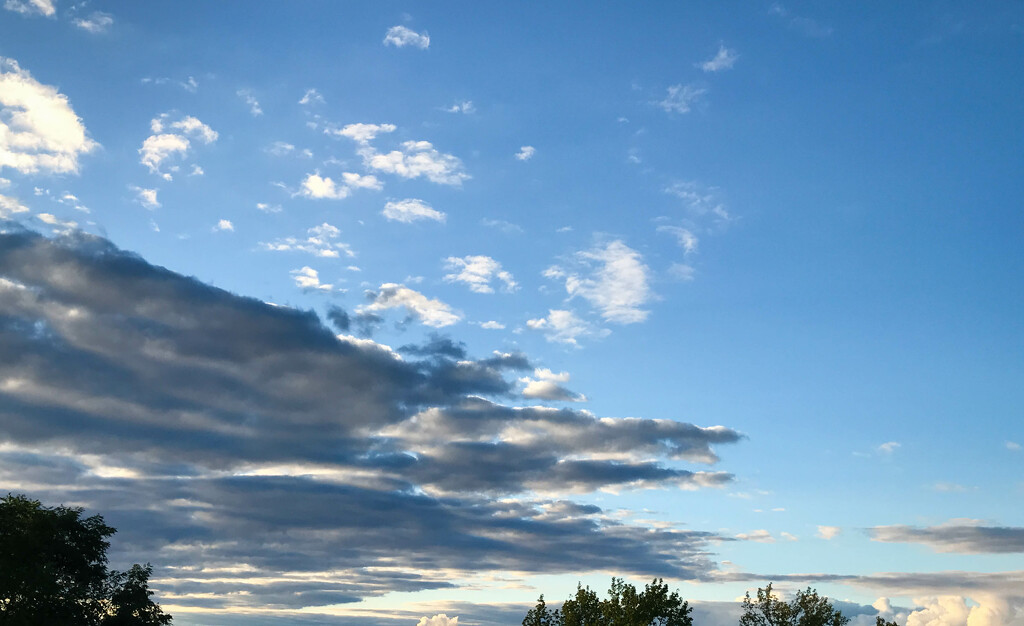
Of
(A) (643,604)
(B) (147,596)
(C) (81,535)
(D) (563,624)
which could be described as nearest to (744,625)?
(A) (643,604)

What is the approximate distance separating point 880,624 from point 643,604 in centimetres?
3324

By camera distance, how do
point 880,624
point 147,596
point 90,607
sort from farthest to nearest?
point 880,624 < point 147,596 < point 90,607

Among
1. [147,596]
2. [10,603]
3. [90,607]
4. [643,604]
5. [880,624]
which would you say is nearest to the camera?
[10,603]

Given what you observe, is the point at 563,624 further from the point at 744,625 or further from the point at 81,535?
the point at 81,535

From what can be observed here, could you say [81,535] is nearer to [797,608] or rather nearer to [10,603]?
[10,603]

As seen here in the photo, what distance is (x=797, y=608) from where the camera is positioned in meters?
113

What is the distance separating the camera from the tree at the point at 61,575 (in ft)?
266

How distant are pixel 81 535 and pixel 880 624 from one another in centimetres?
9709

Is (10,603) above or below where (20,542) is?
below

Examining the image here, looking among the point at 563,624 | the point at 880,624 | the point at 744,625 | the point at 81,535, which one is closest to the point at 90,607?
the point at 81,535

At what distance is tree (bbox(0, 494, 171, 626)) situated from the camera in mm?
81000

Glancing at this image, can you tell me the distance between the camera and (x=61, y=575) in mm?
90625

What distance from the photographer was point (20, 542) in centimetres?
8450

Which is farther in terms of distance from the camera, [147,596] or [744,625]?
[744,625]
